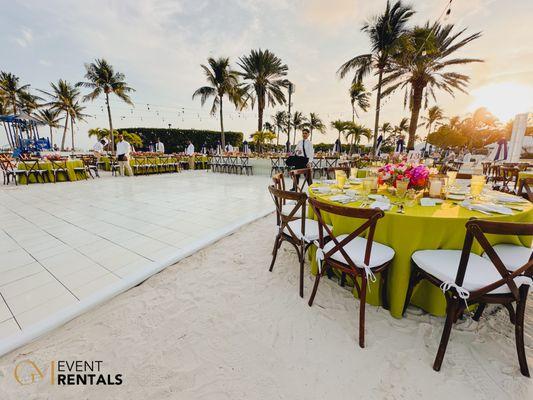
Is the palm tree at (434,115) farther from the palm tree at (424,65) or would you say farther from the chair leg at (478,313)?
the chair leg at (478,313)

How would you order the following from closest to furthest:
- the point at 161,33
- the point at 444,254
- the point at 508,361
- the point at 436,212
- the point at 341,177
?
the point at 508,361, the point at 444,254, the point at 436,212, the point at 341,177, the point at 161,33

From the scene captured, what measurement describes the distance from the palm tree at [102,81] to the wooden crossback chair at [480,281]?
19134 millimetres

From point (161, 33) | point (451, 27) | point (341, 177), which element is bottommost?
point (341, 177)

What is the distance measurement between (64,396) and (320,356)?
1429 millimetres

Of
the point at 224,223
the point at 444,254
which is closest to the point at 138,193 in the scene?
the point at 224,223

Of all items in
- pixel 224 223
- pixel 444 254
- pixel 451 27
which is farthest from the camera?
pixel 451 27

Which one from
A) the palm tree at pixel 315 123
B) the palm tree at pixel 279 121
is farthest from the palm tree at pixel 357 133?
the palm tree at pixel 279 121

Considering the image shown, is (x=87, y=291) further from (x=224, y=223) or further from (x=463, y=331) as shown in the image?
(x=463, y=331)

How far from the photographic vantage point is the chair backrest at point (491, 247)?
103 cm

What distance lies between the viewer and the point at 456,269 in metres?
1.33

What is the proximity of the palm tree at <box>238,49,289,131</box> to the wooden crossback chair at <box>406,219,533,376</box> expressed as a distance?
13.9 metres

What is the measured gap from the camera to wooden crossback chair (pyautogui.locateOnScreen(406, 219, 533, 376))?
3.64 feet

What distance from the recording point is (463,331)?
1551mm

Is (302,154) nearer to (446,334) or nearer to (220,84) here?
(446,334)
